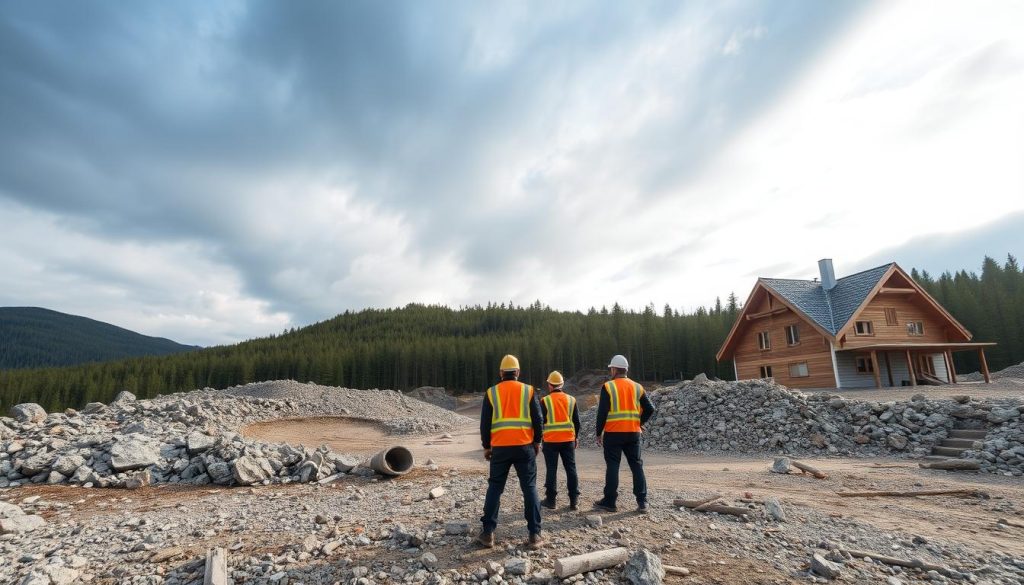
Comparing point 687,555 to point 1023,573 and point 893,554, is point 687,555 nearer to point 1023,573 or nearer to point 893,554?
point 893,554

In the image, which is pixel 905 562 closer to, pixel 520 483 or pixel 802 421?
pixel 520 483

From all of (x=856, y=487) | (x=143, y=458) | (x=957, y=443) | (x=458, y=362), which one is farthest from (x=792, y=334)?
(x=458, y=362)

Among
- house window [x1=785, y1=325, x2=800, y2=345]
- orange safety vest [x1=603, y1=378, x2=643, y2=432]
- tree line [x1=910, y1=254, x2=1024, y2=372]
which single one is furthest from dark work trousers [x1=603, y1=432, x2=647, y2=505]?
tree line [x1=910, y1=254, x2=1024, y2=372]

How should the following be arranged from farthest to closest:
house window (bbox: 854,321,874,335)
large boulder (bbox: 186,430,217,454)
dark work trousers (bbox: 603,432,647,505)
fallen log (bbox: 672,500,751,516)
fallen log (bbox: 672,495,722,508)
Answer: house window (bbox: 854,321,874,335) < large boulder (bbox: 186,430,217,454) < fallen log (bbox: 672,495,722,508) < dark work trousers (bbox: 603,432,647,505) < fallen log (bbox: 672,500,751,516)

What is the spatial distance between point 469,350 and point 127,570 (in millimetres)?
62580

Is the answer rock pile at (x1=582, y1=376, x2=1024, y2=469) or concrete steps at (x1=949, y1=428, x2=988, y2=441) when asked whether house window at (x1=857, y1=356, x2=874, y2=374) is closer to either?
rock pile at (x1=582, y1=376, x2=1024, y2=469)

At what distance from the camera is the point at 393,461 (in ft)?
39.2

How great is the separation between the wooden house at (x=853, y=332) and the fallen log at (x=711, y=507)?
20.7 metres

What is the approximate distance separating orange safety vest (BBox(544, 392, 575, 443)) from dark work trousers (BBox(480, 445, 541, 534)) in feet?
5.49

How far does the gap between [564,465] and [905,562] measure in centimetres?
426

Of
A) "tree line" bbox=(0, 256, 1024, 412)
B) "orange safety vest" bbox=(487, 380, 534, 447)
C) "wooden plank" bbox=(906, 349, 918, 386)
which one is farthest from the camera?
"tree line" bbox=(0, 256, 1024, 412)

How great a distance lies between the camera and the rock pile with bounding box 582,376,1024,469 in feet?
43.9

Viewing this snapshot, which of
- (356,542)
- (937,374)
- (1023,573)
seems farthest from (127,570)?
(937,374)

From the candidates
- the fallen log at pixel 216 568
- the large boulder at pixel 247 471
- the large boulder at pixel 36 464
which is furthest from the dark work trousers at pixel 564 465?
the large boulder at pixel 36 464
